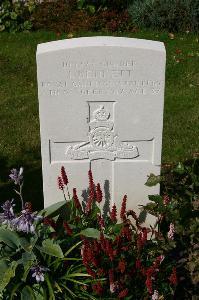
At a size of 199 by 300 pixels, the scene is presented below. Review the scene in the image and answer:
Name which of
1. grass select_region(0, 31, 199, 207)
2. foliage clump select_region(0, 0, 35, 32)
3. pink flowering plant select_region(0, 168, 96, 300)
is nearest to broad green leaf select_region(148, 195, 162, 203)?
pink flowering plant select_region(0, 168, 96, 300)

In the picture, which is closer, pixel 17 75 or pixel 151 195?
pixel 151 195

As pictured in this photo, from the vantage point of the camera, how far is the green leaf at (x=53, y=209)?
405 centimetres

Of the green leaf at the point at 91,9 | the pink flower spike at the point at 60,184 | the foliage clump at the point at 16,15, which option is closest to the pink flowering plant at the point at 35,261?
the pink flower spike at the point at 60,184

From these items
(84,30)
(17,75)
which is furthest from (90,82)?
(84,30)

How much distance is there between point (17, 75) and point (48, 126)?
416cm

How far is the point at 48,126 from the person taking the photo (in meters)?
4.05

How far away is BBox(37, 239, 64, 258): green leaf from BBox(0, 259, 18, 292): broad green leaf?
0.63 feet

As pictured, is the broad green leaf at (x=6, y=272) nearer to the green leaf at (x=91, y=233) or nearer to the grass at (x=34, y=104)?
the green leaf at (x=91, y=233)

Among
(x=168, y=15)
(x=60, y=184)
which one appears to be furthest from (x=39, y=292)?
(x=168, y=15)

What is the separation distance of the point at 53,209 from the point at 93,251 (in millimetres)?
565

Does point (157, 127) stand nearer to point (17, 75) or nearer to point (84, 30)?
point (17, 75)

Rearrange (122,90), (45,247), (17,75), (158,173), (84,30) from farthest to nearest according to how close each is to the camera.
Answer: (84,30), (17,75), (158,173), (122,90), (45,247)

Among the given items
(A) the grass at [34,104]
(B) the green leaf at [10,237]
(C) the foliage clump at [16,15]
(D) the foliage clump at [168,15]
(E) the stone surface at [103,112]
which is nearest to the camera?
(B) the green leaf at [10,237]

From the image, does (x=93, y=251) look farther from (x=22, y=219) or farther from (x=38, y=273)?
(x=22, y=219)
